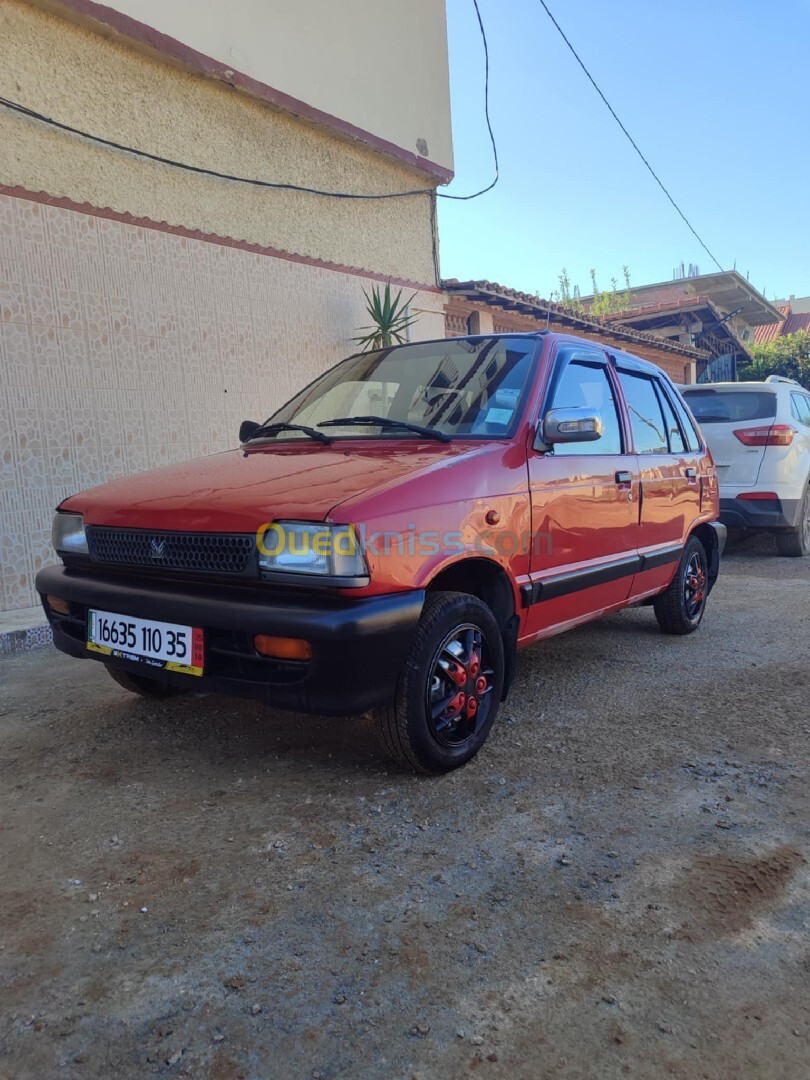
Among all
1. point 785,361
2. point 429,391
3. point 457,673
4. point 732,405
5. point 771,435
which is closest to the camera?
point 457,673

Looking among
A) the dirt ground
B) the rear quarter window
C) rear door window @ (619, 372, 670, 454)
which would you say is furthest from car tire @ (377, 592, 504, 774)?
the rear quarter window

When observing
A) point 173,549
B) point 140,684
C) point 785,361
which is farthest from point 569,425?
point 785,361

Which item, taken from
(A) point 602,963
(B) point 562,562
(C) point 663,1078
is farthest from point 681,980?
(B) point 562,562

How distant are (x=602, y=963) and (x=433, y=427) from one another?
80.8 inches

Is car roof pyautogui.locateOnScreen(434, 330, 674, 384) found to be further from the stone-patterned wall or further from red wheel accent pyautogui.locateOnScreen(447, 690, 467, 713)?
the stone-patterned wall

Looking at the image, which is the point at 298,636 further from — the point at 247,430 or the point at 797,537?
the point at 797,537

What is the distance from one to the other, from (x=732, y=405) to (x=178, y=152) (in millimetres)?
5475

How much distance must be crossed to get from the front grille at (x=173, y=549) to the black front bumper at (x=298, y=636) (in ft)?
0.26

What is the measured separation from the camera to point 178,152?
6.59 meters

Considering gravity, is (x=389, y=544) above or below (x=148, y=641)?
above

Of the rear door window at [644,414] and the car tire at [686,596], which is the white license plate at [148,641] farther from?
the car tire at [686,596]

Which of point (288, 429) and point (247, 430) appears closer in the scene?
point (288, 429)

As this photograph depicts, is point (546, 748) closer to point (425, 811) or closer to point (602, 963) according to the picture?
point (425, 811)

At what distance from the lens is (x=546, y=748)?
304 centimetres
